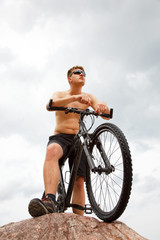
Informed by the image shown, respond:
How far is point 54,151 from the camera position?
4.47 meters

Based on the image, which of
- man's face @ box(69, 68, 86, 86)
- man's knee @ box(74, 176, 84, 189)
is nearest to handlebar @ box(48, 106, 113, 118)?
man's face @ box(69, 68, 86, 86)

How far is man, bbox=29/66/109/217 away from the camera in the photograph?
13.1 feet

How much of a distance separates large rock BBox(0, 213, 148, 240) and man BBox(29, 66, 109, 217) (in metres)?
0.19

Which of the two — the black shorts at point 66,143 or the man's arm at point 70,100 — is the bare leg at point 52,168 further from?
the man's arm at point 70,100

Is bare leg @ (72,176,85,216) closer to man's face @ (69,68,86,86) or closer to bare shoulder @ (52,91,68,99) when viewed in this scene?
bare shoulder @ (52,91,68,99)

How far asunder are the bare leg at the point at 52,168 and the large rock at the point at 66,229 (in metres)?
0.57

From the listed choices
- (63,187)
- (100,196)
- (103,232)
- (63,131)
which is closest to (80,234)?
(103,232)

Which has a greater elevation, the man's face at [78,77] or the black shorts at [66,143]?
the man's face at [78,77]

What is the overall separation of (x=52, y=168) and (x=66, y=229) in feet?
3.50

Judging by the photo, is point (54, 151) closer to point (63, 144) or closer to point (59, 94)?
point (63, 144)

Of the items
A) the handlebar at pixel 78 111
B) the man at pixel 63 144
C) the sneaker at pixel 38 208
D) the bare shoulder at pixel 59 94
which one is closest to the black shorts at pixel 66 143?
the man at pixel 63 144

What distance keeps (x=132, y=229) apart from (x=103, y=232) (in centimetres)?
55

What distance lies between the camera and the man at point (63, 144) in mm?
4008

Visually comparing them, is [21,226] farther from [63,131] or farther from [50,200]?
[63,131]
